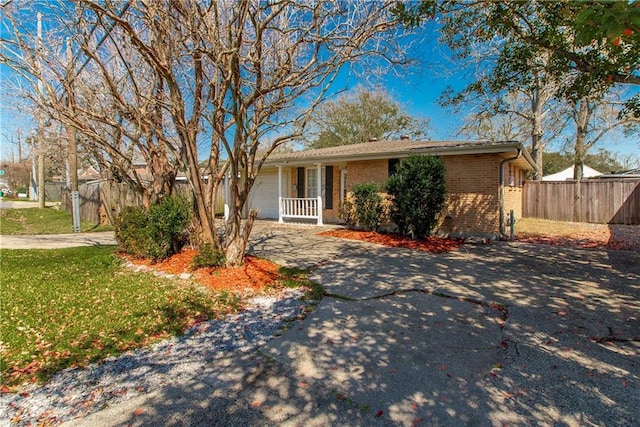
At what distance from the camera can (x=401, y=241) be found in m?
9.47

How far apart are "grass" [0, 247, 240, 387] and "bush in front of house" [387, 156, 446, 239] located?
616 centimetres

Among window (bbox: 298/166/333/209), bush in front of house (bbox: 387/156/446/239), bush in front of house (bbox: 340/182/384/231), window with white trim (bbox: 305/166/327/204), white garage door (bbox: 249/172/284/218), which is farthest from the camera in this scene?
white garage door (bbox: 249/172/284/218)

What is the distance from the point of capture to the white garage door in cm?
1584

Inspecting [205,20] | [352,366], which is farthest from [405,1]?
[352,366]

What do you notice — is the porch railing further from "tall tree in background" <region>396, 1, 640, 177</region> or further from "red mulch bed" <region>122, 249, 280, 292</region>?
"tall tree in background" <region>396, 1, 640, 177</region>

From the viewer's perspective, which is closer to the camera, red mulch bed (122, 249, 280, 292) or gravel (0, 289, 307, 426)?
gravel (0, 289, 307, 426)

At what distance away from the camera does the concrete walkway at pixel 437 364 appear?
94.0 inches

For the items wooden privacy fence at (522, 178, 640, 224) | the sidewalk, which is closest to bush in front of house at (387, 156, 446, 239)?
the sidewalk

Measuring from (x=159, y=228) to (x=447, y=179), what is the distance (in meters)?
8.39

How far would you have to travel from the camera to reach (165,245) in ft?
22.6

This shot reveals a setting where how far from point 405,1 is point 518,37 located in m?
2.78

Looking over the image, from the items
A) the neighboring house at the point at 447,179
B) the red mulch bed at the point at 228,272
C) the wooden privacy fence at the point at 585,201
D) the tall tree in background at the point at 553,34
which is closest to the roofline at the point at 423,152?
the neighboring house at the point at 447,179

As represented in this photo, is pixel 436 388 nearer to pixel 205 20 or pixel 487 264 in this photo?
pixel 487 264

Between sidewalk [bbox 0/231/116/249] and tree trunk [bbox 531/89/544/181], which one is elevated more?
tree trunk [bbox 531/89/544/181]
